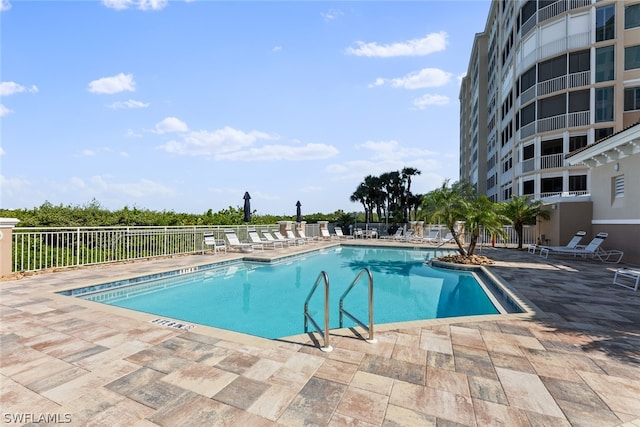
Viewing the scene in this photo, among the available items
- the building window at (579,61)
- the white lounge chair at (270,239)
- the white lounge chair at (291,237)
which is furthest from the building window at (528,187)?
the white lounge chair at (270,239)

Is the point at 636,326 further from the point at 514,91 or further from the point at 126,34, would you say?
the point at 514,91

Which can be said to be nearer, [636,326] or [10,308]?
[636,326]

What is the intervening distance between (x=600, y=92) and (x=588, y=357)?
21817 millimetres

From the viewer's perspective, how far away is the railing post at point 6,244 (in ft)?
21.7

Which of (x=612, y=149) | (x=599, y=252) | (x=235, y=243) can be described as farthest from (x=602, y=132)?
(x=235, y=243)

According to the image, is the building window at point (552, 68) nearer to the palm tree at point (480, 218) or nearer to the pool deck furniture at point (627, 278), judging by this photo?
the palm tree at point (480, 218)

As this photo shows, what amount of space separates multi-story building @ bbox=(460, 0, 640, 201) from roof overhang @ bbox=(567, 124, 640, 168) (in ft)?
21.6

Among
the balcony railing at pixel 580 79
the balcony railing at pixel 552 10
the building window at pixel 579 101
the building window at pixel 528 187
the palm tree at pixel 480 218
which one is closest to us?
the palm tree at pixel 480 218

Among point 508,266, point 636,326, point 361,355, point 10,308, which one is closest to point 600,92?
point 508,266

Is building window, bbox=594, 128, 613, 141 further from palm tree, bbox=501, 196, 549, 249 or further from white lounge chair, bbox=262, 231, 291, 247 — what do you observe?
white lounge chair, bbox=262, 231, 291, 247

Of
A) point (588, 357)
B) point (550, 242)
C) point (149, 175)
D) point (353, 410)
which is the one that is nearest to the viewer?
point (353, 410)

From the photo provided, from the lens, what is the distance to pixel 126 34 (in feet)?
28.7

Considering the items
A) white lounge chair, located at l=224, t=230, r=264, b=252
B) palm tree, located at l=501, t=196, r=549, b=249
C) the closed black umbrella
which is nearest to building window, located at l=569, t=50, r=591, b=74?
palm tree, located at l=501, t=196, r=549, b=249

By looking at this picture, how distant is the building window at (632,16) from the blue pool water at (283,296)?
770 inches
